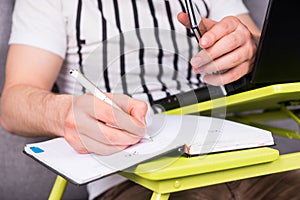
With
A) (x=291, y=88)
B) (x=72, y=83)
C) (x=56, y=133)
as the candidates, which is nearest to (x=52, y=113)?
(x=56, y=133)

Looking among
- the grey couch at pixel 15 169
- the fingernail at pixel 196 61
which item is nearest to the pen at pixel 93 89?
the fingernail at pixel 196 61

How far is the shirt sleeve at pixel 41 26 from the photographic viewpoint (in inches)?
42.3

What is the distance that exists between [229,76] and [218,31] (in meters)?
0.08

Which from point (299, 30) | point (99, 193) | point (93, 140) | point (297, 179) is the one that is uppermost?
point (299, 30)

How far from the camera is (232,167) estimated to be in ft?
2.30

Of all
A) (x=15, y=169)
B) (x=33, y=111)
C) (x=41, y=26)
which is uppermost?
(x=41, y=26)

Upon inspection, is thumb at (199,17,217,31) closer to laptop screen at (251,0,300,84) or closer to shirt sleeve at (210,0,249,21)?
laptop screen at (251,0,300,84)

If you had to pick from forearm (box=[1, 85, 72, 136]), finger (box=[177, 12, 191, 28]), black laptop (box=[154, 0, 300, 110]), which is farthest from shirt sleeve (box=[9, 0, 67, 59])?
black laptop (box=[154, 0, 300, 110])

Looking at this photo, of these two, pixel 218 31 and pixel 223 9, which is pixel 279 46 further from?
pixel 223 9

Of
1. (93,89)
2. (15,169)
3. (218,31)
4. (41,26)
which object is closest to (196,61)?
(218,31)

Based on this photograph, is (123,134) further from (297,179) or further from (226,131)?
(297,179)

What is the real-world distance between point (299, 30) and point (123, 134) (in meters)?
0.32

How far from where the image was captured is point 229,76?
3.05 feet

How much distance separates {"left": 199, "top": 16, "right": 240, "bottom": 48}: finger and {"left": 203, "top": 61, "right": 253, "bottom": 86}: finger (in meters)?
0.06
